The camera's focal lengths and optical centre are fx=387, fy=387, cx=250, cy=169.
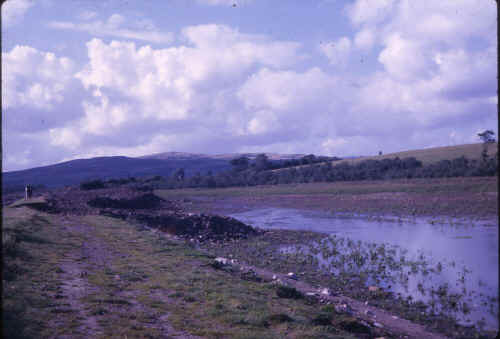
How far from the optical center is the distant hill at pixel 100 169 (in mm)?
84938

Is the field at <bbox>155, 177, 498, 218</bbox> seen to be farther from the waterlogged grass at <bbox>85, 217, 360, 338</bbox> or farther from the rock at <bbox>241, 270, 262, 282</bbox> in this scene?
the rock at <bbox>241, 270, 262, 282</bbox>

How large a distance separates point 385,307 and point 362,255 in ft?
19.0

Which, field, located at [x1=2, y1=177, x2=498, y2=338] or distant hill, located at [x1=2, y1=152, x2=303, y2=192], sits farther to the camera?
distant hill, located at [x1=2, y1=152, x2=303, y2=192]

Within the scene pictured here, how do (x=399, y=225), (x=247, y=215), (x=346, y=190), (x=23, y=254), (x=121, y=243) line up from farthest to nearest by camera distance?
(x=346, y=190) → (x=247, y=215) → (x=399, y=225) → (x=121, y=243) → (x=23, y=254)

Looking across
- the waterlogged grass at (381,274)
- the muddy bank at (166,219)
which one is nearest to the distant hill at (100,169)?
the muddy bank at (166,219)

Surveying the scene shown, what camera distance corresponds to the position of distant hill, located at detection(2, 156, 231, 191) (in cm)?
8494

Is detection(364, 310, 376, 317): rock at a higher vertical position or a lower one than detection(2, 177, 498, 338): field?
lower

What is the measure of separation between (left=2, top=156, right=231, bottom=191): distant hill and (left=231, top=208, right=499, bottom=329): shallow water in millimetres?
68003

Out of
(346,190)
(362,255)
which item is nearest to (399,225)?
(362,255)

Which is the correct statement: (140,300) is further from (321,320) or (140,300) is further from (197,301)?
(321,320)

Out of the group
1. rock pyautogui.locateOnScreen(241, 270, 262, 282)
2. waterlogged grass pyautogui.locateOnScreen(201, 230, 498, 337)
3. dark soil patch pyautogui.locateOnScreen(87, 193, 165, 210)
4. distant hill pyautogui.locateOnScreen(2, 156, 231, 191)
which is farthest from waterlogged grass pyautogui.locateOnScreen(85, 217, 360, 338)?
distant hill pyautogui.locateOnScreen(2, 156, 231, 191)

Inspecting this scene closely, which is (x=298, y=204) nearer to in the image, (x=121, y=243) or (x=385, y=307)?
(x=121, y=243)

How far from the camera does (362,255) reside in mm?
15203

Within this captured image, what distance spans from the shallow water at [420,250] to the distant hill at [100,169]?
68.0 m
